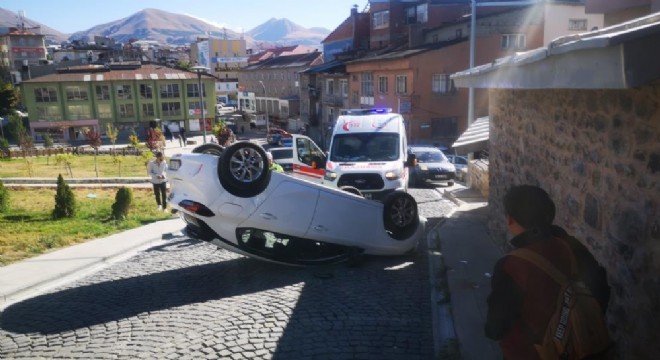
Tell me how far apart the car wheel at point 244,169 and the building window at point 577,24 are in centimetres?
3493

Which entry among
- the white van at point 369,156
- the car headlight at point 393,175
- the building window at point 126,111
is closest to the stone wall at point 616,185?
the car headlight at point 393,175

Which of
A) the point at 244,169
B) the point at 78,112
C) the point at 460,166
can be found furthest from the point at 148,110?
the point at 244,169

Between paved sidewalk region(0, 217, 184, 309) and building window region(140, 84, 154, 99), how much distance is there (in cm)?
5745

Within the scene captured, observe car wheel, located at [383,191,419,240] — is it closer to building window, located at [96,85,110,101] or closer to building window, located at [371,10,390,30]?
building window, located at [371,10,390,30]

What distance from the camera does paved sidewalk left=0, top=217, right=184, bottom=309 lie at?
26.5 feet

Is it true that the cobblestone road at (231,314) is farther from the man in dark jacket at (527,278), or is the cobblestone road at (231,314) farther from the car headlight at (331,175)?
the car headlight at (331,175)

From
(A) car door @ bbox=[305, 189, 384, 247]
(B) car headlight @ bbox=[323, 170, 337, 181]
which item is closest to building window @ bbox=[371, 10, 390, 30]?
(B) car headlight @ bbox=[323, 170, 337, 181]

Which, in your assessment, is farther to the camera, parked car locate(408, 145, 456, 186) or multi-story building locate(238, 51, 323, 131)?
multi-story building locate(238, 51, 323, 131)

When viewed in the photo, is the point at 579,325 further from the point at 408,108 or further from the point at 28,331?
the point at 408,108

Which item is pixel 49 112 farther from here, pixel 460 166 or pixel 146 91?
pixel 460 166

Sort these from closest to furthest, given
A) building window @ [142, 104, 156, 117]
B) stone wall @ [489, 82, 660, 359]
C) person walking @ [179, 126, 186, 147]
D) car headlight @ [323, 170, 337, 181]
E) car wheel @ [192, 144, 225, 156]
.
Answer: stone wall @ [489, 82, 660, 359], car wheel @ [192, 144, 225, 156], car headlight @ [323, 170, 337, 181], person walking @ [179, 126, 186, 147], building window @ [142, 104, 156, 117]

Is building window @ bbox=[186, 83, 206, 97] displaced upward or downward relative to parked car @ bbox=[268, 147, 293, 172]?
upward

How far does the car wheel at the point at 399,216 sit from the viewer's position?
8859mm

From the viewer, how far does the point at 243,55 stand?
126 m
